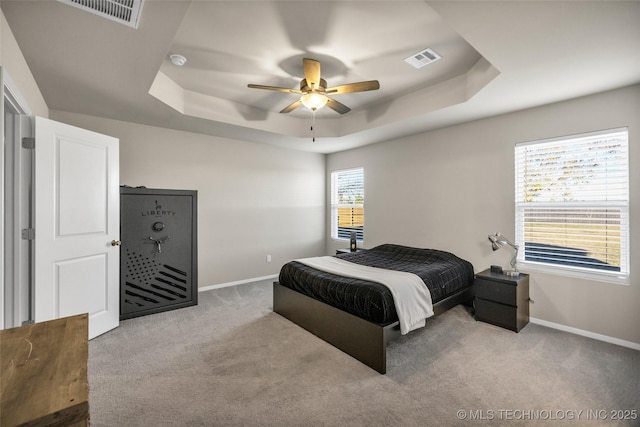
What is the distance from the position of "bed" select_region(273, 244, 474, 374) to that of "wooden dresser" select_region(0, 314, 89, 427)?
6.11ft

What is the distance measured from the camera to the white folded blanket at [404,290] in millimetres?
2461

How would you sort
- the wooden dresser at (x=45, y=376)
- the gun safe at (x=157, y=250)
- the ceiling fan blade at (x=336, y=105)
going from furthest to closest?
the gun safe at (x=157, y=250) → the ceiling fan blade at (x=336, y=105) → the wooden dresser at (x=45, y=376)

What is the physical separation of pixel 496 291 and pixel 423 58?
2.51m

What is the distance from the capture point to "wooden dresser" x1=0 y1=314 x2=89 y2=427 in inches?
30.4

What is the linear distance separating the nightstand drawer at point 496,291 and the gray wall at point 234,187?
3286 mm

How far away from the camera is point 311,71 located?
8.32 feet

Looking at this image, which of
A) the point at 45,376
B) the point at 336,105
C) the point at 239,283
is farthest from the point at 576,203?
the point at 239,283

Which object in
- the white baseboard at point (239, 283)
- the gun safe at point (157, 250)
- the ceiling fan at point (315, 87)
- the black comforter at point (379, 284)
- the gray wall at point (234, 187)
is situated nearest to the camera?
the black comforter at point (379, 284)

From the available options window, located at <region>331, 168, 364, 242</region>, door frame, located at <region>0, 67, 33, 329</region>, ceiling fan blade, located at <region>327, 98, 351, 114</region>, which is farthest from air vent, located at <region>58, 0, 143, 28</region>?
window, located at <region>331, 168, 364, 242</region>

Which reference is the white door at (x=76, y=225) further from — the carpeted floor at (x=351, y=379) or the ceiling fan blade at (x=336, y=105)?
the ceiling fan blade at (x=336, y=105)

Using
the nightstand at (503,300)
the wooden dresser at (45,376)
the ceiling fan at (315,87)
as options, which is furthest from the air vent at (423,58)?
the wooden dresser at (45,376)

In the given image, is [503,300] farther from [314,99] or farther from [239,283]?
[239,283]

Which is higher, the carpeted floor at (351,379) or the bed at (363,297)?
the bed at (363,297)

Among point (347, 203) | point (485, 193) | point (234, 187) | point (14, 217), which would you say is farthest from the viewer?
point (347, 203)
